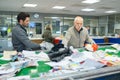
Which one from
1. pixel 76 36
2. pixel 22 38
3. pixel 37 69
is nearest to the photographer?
pixel 37 69

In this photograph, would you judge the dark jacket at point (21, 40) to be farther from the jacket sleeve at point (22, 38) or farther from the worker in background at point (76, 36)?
the worker in background at point (76, 36)

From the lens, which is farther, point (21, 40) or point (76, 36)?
point (76, 36)

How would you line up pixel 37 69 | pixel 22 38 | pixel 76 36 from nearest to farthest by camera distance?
pixel 37 69, pixel 22 38, pixel 76 36

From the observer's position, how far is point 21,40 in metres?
2.84

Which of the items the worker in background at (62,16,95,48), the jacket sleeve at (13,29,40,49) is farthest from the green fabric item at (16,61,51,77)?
the worker in background at (62,16,95,48)

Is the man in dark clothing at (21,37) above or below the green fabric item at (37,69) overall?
above

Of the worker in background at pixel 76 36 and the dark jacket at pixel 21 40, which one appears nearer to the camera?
the dark jacket at pixel 21 40

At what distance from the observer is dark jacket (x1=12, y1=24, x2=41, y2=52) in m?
2.83

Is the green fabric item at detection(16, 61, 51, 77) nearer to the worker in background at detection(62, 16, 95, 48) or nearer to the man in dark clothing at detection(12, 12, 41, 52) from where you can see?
the man in dark clothing at detection(12, 12, 41, 52)

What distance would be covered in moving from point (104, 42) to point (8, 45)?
5.11 m

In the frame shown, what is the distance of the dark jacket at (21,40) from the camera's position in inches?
111

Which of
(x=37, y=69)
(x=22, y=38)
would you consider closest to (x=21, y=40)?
(x=22, y=38)

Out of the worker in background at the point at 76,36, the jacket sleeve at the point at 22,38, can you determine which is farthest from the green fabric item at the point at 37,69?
the worker in background at the point at 76,36

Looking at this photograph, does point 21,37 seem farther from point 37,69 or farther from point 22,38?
point 37,69
